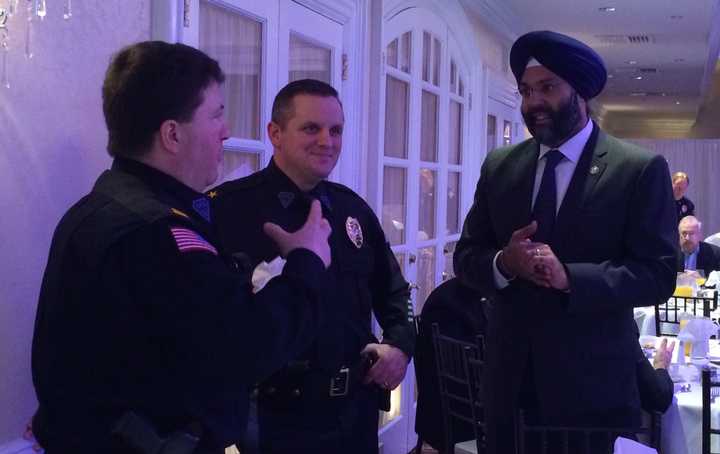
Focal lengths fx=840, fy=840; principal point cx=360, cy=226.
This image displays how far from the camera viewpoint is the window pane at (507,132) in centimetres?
696

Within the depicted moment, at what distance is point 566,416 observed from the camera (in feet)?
6.06

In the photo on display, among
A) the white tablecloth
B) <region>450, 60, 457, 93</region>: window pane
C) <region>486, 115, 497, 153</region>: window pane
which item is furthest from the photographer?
<region>486, 115, 497, 153</region>: window pane

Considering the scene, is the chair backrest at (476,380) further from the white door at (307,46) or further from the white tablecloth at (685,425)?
the white door at (307,46)

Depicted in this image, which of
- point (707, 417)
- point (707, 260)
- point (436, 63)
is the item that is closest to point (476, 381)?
point (707, 417)

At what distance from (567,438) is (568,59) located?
84 centimetres

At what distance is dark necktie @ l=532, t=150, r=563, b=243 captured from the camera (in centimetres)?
190

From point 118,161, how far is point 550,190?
101cm

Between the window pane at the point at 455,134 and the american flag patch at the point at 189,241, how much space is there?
4.20m

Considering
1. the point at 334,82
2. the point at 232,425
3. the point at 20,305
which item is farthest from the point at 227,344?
the point at 334,82

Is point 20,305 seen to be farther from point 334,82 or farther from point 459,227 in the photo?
point 459,227

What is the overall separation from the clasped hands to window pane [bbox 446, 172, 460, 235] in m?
3.52

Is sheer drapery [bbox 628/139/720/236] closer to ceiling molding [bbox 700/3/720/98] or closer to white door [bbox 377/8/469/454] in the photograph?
ceiling molding [bbox 700/3/720/98]

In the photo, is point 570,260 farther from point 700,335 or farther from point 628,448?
point 700,335

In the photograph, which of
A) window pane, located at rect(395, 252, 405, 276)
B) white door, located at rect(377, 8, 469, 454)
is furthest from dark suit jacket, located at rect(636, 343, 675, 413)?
window pane, located at rect(395, 252, 405, 276)
